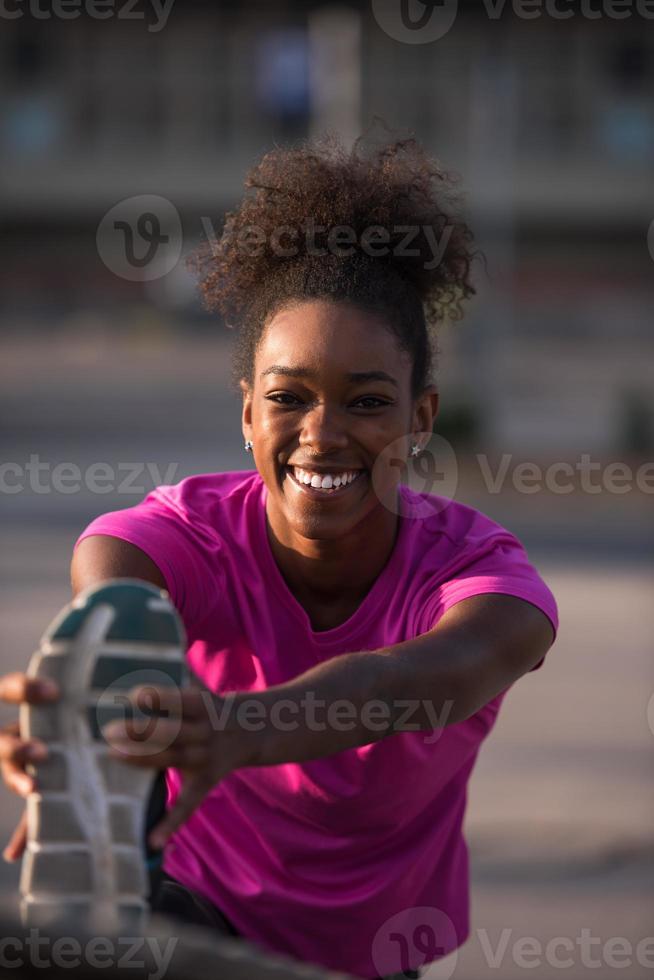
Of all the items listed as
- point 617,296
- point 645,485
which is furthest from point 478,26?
point 645,485

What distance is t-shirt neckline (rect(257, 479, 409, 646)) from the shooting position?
2.49 m

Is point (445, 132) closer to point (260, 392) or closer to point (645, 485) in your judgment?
point (645, 485)

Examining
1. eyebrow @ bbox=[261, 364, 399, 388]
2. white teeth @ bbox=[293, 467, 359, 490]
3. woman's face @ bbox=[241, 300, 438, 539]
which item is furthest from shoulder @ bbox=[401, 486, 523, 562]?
eyebrow @ bbox=[261, 364, 399, 388]

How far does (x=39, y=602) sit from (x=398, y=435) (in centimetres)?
642

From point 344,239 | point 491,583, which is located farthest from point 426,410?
point 491,583

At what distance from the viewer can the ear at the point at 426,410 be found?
265 cm

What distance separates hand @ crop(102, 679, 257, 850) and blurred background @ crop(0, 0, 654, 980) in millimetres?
1765

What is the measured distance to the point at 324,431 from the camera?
7.76 ft

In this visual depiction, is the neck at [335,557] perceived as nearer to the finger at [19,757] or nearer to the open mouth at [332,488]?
the open mouth at [332,488]

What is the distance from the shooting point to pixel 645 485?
1376cm

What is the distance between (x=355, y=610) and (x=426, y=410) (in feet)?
1.32

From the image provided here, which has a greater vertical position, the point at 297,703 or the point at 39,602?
the point at 297,703

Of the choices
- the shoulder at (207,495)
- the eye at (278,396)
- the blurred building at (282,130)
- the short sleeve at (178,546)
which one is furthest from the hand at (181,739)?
the blurred building at (282,130)

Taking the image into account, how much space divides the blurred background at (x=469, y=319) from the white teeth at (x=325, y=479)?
3.22 feet
